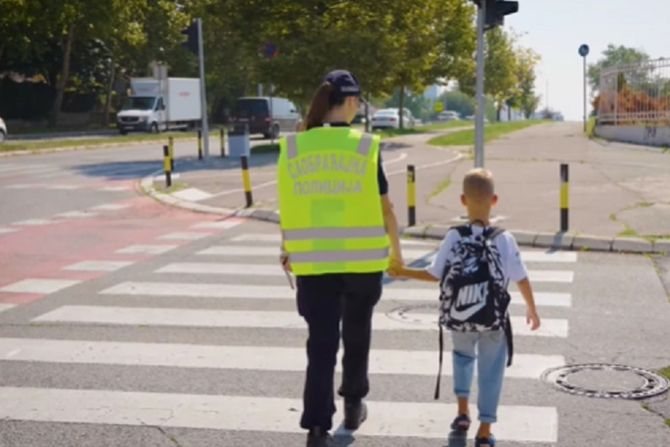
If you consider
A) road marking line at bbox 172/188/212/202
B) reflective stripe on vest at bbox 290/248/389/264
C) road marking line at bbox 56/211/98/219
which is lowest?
road marking line at bbox 56/211/98/219

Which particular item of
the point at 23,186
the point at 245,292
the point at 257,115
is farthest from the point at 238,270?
the point at 257,115

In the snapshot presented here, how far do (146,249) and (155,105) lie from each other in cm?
4117

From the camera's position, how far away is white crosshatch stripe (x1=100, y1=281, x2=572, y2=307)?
873 centimetres

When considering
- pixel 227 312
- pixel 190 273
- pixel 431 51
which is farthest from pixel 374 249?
pixel 431 51

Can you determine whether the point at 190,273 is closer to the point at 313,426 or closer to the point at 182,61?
the point at 313,426

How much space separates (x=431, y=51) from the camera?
36.9 meters

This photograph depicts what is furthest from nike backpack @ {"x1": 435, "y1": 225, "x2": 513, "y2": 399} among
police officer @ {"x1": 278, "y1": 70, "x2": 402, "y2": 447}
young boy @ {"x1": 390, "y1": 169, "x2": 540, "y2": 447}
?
police officer @ {"x1": 278, "y1": 70, "x2": 402, "y2": 447}

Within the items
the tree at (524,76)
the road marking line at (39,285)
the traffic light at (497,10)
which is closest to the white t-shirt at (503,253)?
the road marking line at (39,285)

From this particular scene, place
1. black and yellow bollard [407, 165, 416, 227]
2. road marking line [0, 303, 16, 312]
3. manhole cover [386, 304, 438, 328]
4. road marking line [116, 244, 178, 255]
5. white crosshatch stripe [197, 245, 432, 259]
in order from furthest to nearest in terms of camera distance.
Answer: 1. black and yellow bollard [407, 165, 416, 227]
2. road marking line [116, 244, 178, 255]
3. white crosshatch stripe [197, 245, 432, 259]
4. road marking line [0, 303, 16, 312]
5. manhole cover [386, 304, 438, 328]

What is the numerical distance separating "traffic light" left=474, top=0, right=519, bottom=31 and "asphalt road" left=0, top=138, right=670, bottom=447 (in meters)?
2.94

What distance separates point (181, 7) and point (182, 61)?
462 centimetres

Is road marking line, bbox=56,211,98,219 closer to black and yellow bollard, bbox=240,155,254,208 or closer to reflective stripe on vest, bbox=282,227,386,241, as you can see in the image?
black and yellow bollard, bbox=240,155,254,208

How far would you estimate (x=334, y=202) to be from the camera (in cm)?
473

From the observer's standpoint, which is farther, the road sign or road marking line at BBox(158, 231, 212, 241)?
the road sign
